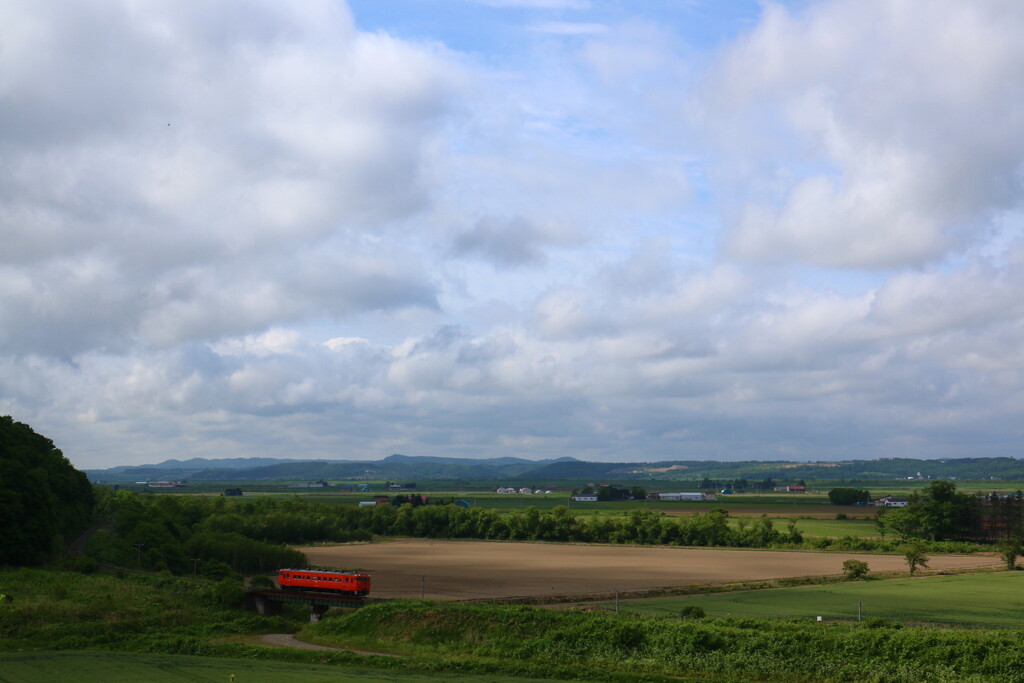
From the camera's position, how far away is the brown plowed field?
9406 centimetres

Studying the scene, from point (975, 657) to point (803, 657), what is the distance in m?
8.90

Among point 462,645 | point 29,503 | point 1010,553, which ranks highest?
point 29,503

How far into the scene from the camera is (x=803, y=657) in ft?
161

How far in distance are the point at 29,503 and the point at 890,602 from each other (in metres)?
81.8

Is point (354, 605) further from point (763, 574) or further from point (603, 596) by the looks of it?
point (763, 574)

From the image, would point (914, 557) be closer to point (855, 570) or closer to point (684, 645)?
point (855, 570)

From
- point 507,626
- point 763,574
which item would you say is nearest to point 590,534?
point 763,574

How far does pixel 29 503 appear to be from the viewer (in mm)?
83938

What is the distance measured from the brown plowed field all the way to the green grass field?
11434mm

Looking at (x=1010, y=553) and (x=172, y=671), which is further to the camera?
(x=1010, y=553)

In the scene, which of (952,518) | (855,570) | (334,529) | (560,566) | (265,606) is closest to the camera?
(265,606)

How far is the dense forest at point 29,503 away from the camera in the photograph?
79.4 metres

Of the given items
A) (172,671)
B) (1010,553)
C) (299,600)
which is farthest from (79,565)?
(1010,553)

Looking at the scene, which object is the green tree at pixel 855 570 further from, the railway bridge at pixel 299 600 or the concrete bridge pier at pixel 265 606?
the concrete bridge pier at pixel 265 606
